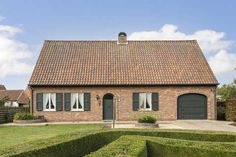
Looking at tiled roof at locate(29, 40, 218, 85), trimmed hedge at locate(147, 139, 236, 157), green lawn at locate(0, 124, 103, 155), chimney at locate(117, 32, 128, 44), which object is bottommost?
green lawn at locate(0, 124, 103, 155)

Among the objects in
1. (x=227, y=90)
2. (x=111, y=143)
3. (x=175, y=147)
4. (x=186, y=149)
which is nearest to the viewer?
(x=111, y=143)

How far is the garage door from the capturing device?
112 feet

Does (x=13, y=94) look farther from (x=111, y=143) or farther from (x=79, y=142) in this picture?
(x=111, y=143)

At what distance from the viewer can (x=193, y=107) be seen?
112 ft

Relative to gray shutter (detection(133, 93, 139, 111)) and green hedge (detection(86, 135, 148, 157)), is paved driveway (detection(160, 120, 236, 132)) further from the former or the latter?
green hedge (detection(86, 135, 148, 157))

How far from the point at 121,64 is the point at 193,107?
290 inches

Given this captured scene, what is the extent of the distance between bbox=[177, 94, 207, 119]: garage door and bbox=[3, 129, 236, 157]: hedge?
2019cm

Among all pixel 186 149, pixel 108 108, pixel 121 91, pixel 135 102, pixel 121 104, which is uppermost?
pixel 121 91

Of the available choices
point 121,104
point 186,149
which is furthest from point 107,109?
point 186,149

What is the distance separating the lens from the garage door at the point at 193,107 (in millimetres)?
34062

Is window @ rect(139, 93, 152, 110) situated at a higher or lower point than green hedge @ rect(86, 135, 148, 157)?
higher

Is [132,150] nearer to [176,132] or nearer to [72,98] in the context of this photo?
[176,132]

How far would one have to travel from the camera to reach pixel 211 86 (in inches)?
1339

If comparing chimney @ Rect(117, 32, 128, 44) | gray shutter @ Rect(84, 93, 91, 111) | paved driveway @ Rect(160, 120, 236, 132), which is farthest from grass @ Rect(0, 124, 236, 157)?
chimney @ Rect(117, 32, 128, 44)
